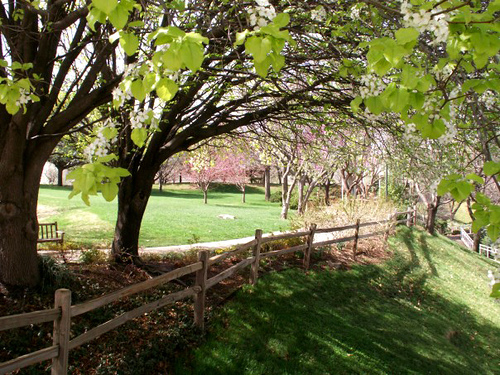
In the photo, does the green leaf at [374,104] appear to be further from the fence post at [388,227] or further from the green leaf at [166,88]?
the fence post at [388,227]

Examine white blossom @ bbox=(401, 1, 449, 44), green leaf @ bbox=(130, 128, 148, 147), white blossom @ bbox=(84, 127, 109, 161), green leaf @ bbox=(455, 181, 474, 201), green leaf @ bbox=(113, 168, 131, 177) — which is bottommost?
green leaf @ bbox=(455, 181, 474, 201)

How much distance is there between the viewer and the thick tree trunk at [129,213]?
25.1ft

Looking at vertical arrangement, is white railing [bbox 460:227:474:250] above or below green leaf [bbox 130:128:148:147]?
below

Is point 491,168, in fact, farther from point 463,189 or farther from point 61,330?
point 61,330

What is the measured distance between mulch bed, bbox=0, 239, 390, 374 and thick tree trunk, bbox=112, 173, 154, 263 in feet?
1.23

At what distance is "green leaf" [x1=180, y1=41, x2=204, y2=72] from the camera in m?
1.66

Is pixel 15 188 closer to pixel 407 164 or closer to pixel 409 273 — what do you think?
pixel 407 164

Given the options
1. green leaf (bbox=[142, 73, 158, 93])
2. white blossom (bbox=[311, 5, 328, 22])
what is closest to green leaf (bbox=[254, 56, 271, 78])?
green leaf (bbox=[142, 73, 158, 93])

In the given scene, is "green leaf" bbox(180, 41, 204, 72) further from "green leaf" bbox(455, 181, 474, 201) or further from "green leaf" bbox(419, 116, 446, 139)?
"green leaf" bbox(455, 181, 474, 201)

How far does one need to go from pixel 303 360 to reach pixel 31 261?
4.09m

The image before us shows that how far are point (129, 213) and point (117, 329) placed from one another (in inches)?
113

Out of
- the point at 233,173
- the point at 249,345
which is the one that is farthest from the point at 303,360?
the point at 233,173

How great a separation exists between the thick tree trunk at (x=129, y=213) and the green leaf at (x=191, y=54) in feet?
20.2

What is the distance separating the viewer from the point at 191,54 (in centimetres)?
167
